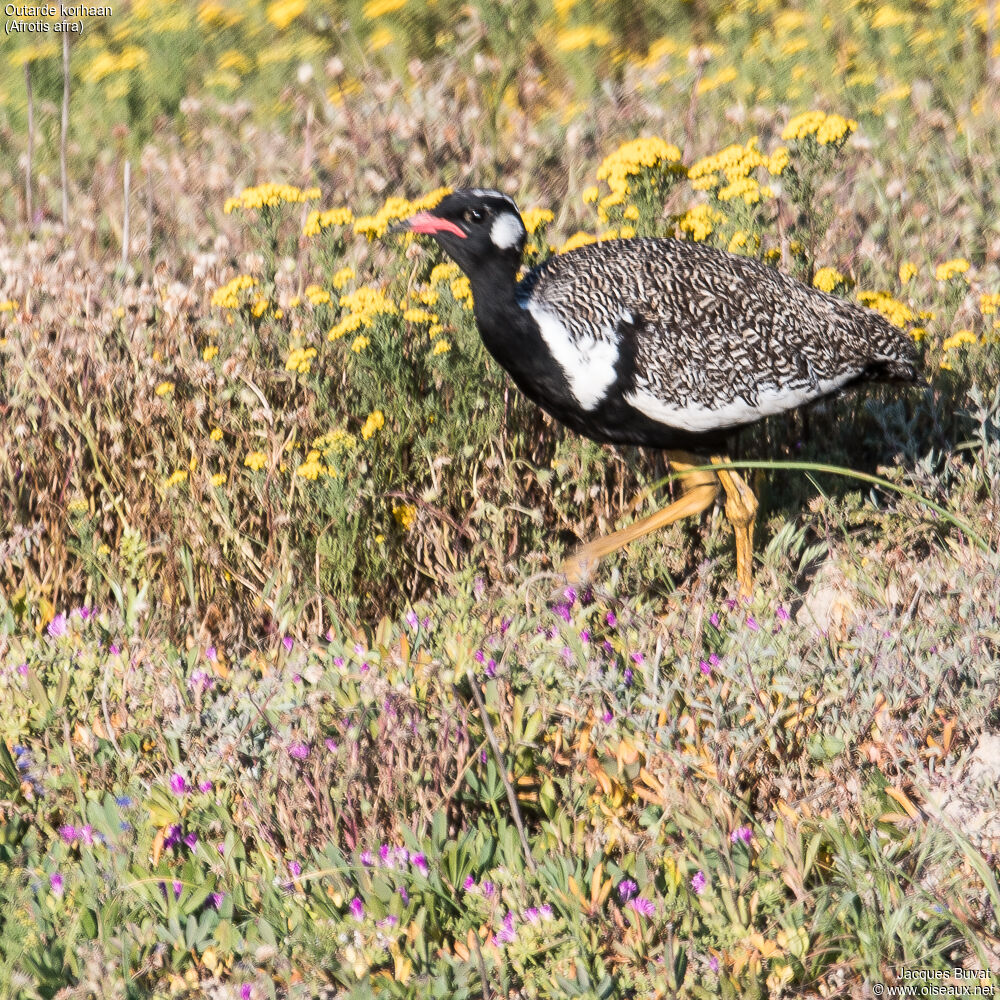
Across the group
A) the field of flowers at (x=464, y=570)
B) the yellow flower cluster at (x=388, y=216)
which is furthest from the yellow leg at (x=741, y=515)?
the yellow flower cluster at (x=388, y=216)

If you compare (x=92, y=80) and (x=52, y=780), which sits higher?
(x=92, y=80)

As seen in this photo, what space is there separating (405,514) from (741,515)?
42.6 inches

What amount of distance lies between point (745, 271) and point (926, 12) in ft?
13.8

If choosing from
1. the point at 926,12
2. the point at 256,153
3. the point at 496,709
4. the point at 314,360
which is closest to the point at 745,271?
the point at 314,360

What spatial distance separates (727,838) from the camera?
2572mm

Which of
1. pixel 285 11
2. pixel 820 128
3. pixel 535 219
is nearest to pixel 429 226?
pixel 535 219

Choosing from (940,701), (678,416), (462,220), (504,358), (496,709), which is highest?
(462,220)

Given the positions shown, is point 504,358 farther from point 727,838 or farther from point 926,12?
point 926,12

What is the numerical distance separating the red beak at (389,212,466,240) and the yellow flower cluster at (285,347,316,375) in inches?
18.4

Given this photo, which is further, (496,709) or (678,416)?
(678,416)

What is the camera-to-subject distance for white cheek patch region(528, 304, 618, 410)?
374 cm

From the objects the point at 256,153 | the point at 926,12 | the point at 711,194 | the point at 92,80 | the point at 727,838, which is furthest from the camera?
the point at 926,12

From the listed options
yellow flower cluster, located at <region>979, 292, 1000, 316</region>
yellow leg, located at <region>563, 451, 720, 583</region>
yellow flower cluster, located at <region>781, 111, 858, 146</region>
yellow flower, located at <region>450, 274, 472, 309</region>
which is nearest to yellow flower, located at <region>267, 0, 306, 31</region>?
yellow flower, located at <region>450, 274, 472, 309</region>

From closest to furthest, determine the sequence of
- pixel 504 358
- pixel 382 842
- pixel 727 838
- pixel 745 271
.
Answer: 1. pixel 727 838
2. pixel 382 842
3. pixel 504 358
4. pixel 745 271
